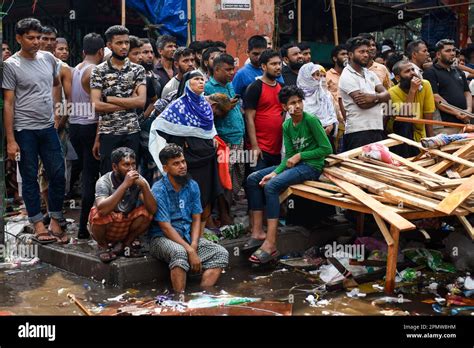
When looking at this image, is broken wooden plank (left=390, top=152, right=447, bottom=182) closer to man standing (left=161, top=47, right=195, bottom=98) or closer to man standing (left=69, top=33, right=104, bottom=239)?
man standing (left=161, top=47, right=195, bottom=98)

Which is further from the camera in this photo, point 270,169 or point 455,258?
point 270,169

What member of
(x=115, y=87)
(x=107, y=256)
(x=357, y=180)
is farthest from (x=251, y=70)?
(x=107, y=256)

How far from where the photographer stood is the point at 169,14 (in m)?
10.7

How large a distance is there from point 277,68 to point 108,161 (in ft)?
7.17

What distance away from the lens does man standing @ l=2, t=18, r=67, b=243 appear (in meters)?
6.46

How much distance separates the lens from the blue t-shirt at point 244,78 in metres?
7.96

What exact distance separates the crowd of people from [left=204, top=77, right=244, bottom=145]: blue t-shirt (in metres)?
0.01

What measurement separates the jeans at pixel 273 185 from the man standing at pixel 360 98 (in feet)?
3.06

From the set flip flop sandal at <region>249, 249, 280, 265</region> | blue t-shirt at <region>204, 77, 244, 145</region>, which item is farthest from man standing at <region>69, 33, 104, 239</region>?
flip flop sandal at <region>249, 249, 280, 265</region>

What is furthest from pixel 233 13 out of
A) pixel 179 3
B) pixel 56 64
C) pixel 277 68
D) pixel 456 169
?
pixel 456 169

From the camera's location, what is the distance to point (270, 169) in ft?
23.3

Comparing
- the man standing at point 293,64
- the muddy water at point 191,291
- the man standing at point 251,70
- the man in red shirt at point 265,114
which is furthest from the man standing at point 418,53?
the muddy water at point 191,291

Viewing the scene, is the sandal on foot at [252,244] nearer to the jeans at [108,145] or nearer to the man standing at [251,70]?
the jeans at [108,145]
